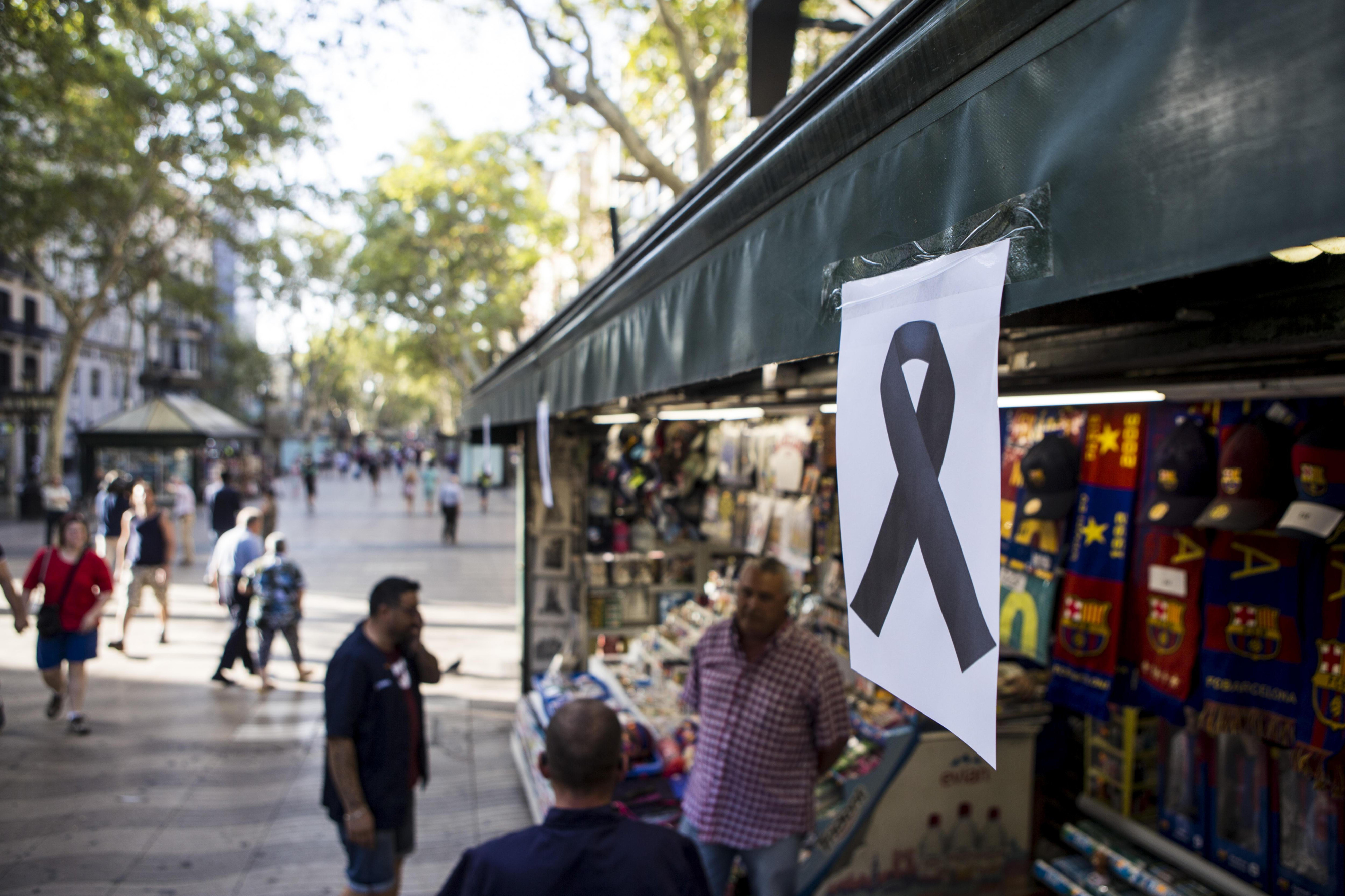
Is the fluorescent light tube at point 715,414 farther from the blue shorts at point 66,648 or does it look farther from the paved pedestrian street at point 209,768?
the blue shorts at point 66,648

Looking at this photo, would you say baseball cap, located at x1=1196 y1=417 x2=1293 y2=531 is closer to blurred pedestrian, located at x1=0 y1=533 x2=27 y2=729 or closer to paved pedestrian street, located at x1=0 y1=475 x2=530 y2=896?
paved pedestrian street, located at x1=0 y1=475 x2=530 y2=896

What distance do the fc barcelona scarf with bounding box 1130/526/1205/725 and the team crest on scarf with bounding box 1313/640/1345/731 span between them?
1.60ft

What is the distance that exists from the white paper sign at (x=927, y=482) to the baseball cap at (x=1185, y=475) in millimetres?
2362

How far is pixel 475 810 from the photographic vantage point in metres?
5.92

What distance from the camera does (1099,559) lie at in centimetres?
359

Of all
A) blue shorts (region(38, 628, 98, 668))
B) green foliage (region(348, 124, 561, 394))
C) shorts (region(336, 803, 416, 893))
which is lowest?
shorts (region(336, 803, 416, 893))

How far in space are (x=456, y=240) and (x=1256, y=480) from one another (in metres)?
24.7

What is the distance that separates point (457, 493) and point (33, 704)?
12.0m

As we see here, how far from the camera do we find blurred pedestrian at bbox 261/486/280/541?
38.0 ft

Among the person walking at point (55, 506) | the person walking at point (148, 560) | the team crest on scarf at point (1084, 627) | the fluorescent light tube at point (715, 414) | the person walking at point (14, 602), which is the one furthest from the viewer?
the person walking at point (55, 506)

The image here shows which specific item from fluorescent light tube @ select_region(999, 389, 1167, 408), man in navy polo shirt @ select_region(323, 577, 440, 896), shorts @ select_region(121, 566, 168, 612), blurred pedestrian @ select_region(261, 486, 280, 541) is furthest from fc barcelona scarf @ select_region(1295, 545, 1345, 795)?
blurred pedestrian @ select_region(261, 486, 280, 541)

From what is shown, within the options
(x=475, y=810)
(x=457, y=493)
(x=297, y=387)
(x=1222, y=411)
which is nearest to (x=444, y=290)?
(x=457, y=493)

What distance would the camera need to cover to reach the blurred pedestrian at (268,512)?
11.6 metres

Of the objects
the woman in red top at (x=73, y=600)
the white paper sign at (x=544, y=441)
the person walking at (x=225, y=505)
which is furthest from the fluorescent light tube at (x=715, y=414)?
the person walking at (x=225, y=505)
